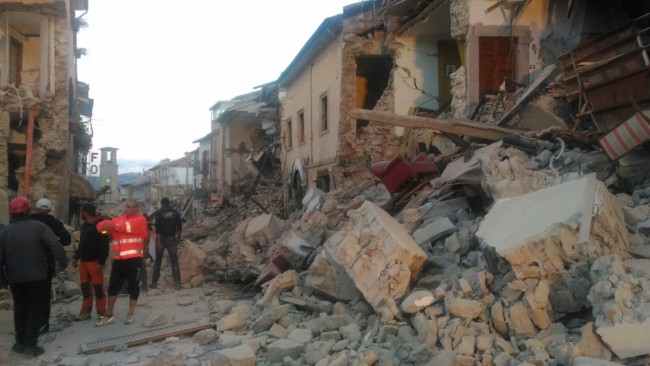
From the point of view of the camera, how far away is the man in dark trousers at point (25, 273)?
5.68 m

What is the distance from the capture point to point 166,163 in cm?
5400

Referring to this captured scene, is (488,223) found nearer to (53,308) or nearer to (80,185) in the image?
(53,308)

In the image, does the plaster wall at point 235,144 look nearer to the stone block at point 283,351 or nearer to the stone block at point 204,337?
the stone block at point 204,337

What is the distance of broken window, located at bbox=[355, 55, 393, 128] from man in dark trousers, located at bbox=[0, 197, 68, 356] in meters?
10.0

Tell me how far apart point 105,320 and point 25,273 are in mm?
1420

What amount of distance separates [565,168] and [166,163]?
167ft

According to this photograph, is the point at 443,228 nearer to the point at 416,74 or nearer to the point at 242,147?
the point at 416,74

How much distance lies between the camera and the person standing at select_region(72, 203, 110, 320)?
7.03 metres

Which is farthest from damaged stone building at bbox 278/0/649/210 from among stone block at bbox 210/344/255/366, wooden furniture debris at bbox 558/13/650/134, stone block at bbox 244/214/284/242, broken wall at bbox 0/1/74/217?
broken wall at bbox 0/1/74/217

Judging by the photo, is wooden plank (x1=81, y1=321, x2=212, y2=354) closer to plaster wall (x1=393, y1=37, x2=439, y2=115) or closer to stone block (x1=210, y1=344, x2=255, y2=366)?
stone block (x1=210, y1=344, x2=255, y2=366)

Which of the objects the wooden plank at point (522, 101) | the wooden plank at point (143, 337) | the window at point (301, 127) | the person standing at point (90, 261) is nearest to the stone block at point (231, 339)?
the wooden plank at point (143, 337)

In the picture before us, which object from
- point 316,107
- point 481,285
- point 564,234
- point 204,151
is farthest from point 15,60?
point 204,151

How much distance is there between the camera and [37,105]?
1239cm

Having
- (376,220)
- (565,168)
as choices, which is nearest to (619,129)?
(565,168)
